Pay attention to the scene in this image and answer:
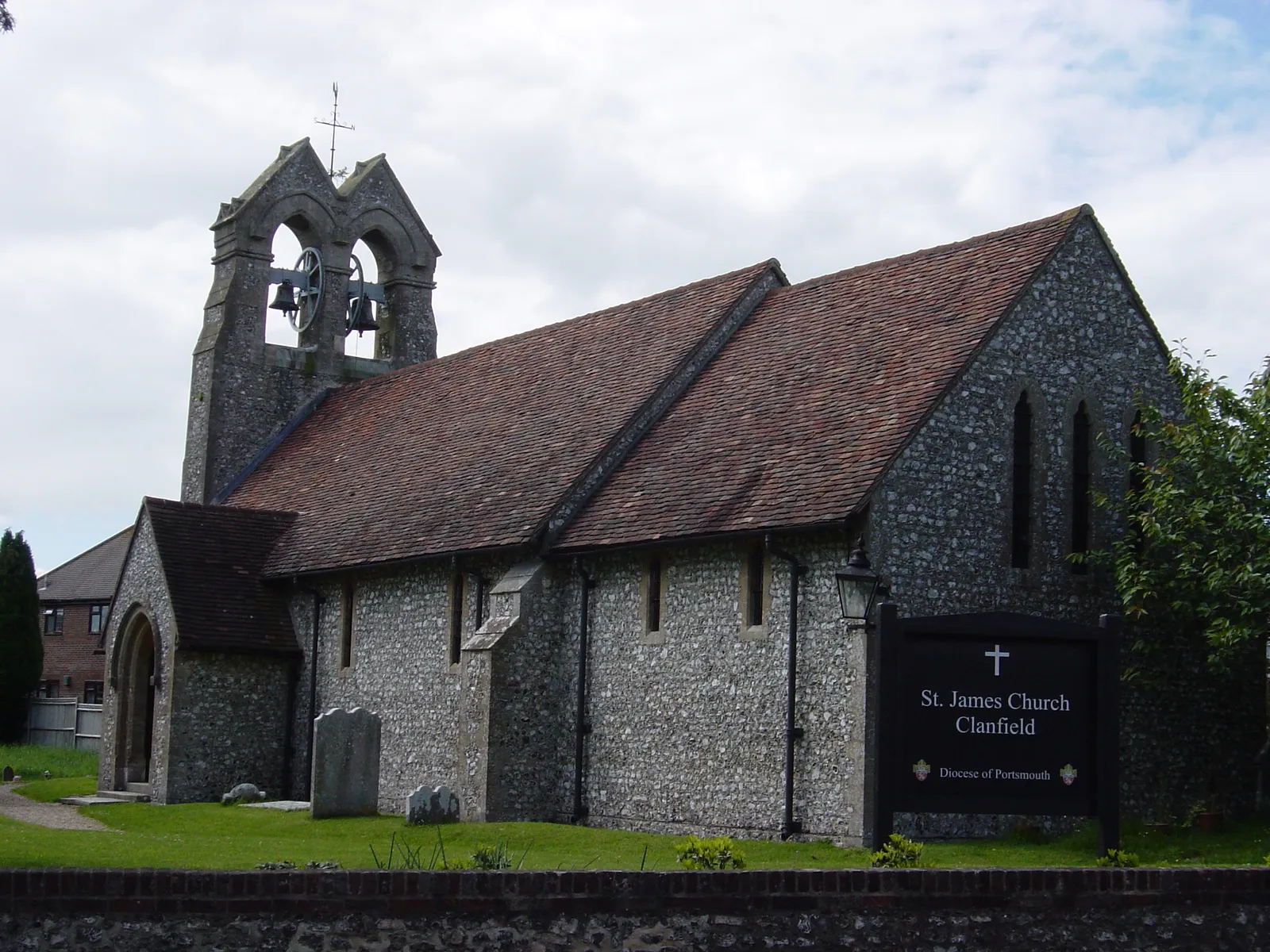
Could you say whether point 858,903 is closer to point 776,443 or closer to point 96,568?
point 776,443

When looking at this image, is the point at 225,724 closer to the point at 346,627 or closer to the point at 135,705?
the point at 346,627

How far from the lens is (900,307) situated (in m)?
24.8

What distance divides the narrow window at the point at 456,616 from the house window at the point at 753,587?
6.57 metres

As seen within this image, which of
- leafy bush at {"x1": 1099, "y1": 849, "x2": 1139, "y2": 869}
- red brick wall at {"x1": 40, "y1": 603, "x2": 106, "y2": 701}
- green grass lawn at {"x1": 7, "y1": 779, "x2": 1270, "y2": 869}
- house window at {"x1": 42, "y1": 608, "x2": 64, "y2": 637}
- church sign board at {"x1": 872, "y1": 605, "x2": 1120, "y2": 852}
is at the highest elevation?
house window at {"x1": 42, "y1": 608, "x2": 64, "y2": 637}

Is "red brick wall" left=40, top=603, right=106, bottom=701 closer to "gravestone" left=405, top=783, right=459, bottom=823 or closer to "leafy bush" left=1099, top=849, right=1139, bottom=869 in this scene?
"gravestone" left=405, top=783, right=459, bottom=823

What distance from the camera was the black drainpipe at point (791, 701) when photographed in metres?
21.0

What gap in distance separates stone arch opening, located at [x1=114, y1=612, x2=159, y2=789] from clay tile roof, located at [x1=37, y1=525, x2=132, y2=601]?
2926 centimetres

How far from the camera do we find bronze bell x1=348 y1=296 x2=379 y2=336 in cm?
4112

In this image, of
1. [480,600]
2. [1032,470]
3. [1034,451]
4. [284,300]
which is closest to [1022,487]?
[1032,470]

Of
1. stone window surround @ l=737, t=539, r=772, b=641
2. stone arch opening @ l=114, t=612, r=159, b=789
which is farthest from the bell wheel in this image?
stone window surround @ l=737, t=539, r=772, b=641

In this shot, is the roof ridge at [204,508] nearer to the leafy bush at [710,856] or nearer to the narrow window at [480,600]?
the narrow window at [480,600]

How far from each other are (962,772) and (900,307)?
12773 mm

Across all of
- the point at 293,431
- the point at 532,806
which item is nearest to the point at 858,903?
the point at 532,806

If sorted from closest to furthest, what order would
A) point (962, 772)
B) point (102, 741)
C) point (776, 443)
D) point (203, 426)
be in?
point (962, 772) → point (776, 443) → point (102, 741) → point (203, 426)
